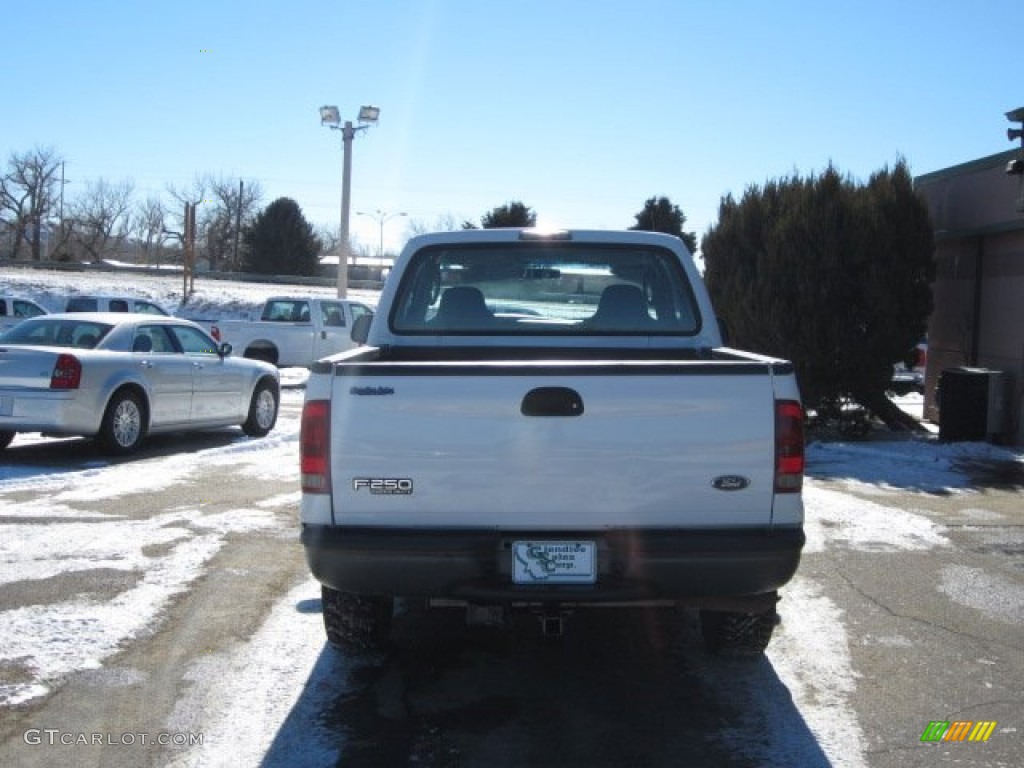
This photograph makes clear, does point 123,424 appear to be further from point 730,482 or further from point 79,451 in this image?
point 730,482

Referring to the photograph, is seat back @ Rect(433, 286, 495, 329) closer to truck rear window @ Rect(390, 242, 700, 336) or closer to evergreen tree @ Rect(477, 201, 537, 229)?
truck rear window @ Rect(390, 242, 700, 336)

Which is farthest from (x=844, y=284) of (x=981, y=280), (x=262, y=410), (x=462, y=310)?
(x=462, y=310)

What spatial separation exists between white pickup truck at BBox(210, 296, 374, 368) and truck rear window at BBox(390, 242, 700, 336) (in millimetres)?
16222

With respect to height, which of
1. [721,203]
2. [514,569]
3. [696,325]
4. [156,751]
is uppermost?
[721,203]

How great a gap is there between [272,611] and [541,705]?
1912mm

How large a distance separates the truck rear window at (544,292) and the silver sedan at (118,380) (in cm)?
556

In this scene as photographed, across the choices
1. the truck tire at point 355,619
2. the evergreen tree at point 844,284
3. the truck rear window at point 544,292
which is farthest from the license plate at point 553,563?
the evergreen tree at point 844,284

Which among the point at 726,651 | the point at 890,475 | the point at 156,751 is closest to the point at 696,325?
the point at 726,651

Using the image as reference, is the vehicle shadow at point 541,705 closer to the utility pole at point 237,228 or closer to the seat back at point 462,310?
the seat back at point 462,310

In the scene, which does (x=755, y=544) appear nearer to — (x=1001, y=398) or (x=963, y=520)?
(x=963, y=520)

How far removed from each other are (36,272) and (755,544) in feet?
169

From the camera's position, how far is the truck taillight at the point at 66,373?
10.4 meters

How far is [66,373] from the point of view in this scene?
34.3 ft

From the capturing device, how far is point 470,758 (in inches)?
160
